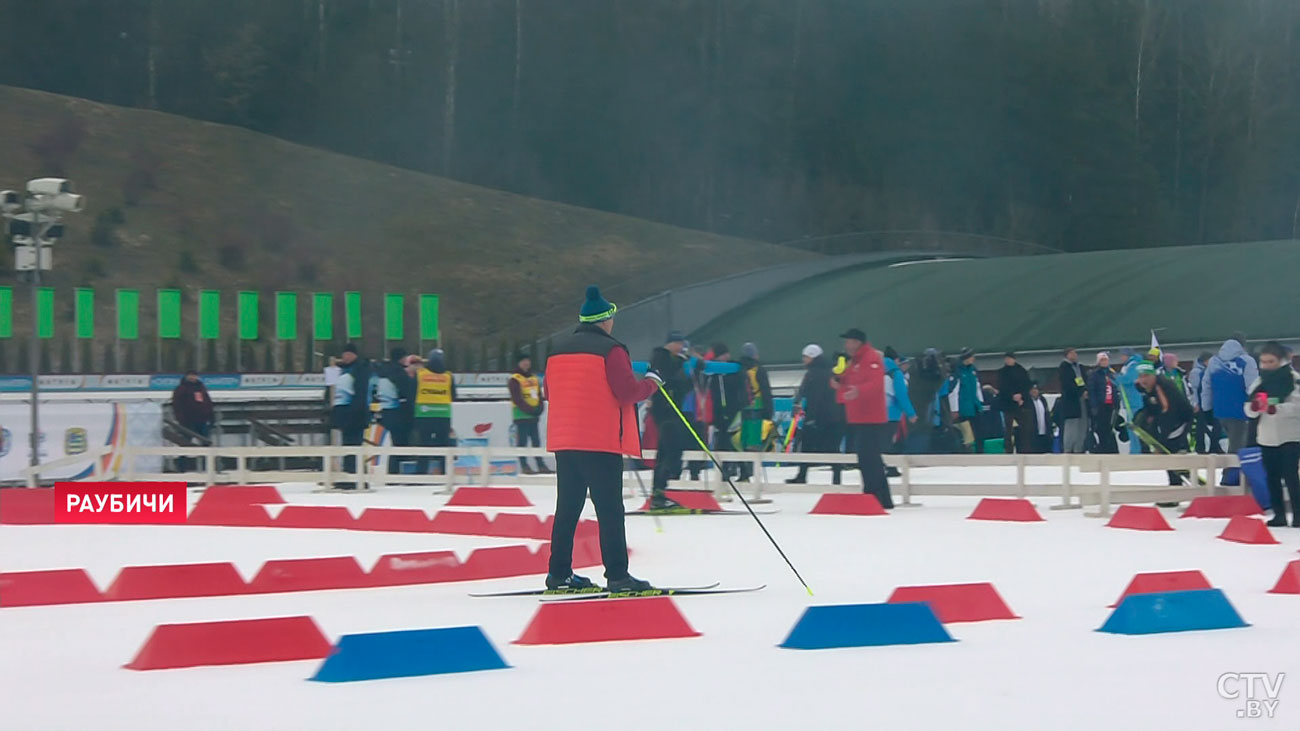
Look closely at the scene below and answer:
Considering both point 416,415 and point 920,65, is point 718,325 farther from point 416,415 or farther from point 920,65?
point 920,65

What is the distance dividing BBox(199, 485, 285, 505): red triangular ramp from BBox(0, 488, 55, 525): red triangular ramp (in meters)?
1.39

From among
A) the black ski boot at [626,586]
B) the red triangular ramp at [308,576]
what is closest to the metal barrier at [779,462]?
the red triangular ramp at [308,576]

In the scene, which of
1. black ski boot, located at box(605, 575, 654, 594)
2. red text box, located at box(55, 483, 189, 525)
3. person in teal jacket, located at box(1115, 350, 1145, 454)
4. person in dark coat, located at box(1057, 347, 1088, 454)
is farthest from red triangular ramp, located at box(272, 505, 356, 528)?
person in dark coat, located at box(1057, 347, 1088, 454)

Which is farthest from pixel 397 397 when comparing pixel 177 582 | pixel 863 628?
pixel 863 628

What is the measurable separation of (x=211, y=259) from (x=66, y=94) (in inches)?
541

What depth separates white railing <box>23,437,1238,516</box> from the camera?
14914 mm

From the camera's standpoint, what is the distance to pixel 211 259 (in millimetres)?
60125

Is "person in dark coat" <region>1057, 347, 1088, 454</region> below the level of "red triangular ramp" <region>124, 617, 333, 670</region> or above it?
above

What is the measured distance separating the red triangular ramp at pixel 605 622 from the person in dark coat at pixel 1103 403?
1476 centimetres

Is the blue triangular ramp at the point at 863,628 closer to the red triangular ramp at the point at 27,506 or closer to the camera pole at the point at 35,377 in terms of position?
the red triangular ramp at the point at 27,506

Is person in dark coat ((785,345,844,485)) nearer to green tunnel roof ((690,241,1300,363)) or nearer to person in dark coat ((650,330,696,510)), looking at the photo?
person in dark coat ((650,330,696,510))

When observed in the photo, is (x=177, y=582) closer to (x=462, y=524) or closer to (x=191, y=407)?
(x=462, y=524)

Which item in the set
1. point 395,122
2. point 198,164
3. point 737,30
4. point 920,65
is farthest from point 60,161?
point 920,65

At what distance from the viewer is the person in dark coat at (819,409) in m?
19.3
